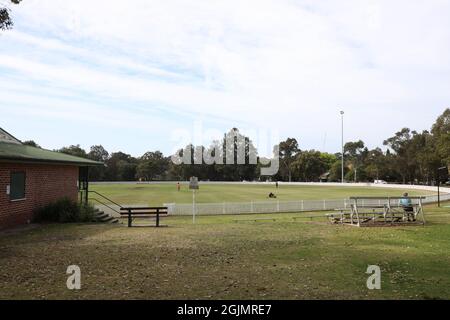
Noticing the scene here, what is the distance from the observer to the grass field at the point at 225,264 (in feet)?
23.1

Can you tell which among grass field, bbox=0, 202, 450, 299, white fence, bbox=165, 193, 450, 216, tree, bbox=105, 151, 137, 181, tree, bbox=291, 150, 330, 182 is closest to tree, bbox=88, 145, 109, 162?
tree, bbox=105, 151, 137, 181

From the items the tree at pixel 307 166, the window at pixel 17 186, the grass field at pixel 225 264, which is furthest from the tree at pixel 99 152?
the grass field at pixel 225 264

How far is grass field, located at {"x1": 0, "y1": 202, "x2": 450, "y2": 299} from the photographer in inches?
277

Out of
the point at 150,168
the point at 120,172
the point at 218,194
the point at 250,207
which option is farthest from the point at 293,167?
Answer: the point at 250,207

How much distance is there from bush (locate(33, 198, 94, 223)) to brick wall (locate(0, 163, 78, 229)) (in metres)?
0.43

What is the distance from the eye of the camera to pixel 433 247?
11523 mm

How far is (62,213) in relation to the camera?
18672 millimetres

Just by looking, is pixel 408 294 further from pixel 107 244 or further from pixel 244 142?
pixel 244 142

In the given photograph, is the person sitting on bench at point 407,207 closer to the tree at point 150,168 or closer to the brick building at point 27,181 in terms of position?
the brick building at point 27,181

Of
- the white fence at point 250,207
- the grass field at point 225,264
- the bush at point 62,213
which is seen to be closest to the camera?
the grass field at point 225,264

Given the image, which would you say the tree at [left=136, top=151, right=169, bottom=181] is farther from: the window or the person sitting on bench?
the person sitting on bench

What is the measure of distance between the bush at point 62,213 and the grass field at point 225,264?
3.96m
